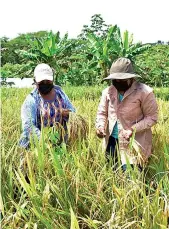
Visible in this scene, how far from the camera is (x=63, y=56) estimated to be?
11531 millimetres

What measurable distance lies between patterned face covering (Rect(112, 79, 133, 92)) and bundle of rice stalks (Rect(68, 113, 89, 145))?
29 centimetres

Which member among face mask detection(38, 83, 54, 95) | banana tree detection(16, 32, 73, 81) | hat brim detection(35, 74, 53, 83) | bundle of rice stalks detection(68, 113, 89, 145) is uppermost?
banana tree detection(16, 32, 73, 81)

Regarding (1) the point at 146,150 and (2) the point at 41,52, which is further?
(2) the point at 41,52

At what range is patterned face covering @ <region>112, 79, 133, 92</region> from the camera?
2.56m

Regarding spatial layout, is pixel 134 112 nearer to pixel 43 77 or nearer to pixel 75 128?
pixel 75 128

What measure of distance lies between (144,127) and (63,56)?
9215 mm

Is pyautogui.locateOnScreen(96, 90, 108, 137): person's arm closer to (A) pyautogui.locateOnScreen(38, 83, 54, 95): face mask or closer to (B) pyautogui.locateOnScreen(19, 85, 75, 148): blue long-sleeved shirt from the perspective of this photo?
(B) pyautogui.locateOnScreen(19, 85, 75, 148): blue long-sleeved shirt

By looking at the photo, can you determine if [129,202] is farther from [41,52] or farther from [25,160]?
[41,52]

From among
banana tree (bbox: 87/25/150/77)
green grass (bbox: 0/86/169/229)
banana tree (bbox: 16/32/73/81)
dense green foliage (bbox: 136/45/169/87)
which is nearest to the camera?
green grass (bbox: 0/86/169/229)

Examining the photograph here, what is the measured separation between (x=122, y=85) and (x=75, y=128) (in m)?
0.36

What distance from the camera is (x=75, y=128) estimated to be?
2551 millimetres

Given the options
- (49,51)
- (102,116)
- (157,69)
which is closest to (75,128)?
(102,116)

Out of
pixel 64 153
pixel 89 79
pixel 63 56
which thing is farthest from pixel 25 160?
pixel 89 79

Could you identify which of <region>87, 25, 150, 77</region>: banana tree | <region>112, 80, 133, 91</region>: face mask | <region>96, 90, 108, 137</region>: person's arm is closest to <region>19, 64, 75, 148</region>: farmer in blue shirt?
<region>96, 90, 108, 137</region>: person's arm
